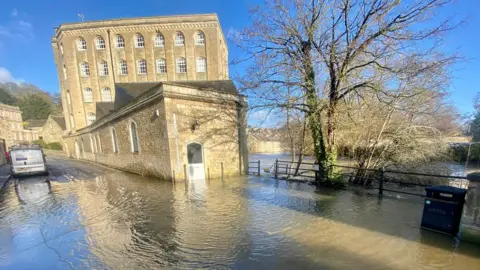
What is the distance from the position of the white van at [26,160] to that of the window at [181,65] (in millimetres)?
18968

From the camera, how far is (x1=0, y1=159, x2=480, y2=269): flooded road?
3529mm

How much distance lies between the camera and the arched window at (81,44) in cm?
2797

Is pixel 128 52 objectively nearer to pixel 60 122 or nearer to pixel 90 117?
pixel 90 117

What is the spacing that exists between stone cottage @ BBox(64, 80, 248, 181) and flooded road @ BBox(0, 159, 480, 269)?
2757 mm

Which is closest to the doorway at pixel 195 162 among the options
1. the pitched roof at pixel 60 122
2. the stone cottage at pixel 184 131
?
the stone cottage at pixel 184 131

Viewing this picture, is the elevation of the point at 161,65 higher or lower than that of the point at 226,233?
higher

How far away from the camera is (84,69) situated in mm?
28406

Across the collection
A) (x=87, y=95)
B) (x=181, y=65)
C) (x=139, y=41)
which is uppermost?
(x=139, y=41)

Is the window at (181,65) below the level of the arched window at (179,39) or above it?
below

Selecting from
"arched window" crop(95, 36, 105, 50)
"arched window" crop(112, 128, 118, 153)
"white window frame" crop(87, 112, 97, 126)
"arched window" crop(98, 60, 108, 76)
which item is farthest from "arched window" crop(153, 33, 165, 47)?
"arched window" crop(112, 128, 118, 153)

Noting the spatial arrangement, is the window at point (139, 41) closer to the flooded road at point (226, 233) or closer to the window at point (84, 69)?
the window at point (84, 69)

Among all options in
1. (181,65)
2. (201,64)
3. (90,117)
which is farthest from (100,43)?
(201,64)

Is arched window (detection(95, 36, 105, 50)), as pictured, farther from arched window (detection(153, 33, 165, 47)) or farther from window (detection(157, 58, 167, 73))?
window (detection(157, 58, 167, 73))

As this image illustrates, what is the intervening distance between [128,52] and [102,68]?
4.52 m
